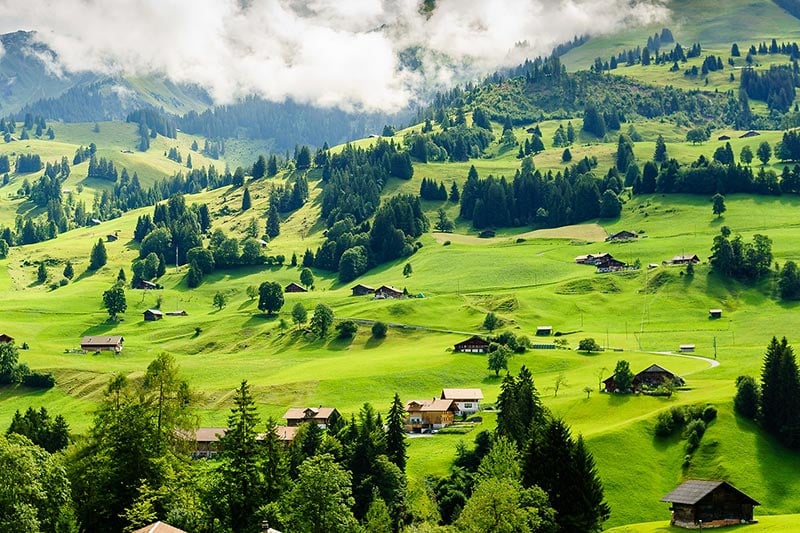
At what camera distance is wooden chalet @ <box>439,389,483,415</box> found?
140 m

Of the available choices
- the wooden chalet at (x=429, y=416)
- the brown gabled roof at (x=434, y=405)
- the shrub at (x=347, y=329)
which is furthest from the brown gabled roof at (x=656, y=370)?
the shrub at (x=347, y=329)

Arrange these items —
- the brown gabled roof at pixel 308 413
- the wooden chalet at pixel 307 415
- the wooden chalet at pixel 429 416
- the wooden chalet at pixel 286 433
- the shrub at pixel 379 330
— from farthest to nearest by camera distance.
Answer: the shrub at pixel 379 330 < the brown gabled roof at pixel 308 413 < the wooden chalet at pixel 307 415 < the wooden chalet at pixel 429 416 < the wooden chalet at pixel 286 433

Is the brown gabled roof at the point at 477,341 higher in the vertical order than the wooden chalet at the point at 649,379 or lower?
higher

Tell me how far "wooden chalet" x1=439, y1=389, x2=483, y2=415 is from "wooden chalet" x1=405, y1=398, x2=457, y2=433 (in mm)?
1427

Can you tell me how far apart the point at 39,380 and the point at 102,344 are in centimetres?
2601

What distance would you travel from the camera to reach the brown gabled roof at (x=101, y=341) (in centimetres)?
19275

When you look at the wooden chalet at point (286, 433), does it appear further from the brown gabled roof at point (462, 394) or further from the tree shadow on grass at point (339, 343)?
the tree shadow on grass at point (339, 343)

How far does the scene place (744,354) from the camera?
493 feet

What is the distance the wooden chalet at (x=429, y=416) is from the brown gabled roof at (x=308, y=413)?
1137cm

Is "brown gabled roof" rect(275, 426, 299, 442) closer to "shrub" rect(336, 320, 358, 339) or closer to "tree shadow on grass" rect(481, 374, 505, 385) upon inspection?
"tree shadow on grass" rect(481, 374, 505, 385)

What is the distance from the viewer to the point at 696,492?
88438mm

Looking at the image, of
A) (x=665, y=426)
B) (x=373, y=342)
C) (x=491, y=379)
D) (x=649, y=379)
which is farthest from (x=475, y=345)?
(x=665, y=426)

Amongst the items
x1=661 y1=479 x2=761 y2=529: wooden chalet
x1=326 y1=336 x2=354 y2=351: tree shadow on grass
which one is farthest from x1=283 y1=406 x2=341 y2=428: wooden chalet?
x1=661 y1=479 x2=761 y2=529: wooden chalet

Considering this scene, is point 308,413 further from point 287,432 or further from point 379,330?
point 379,330
